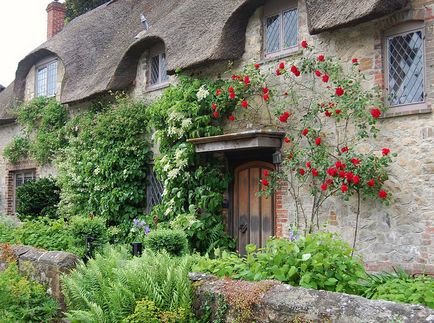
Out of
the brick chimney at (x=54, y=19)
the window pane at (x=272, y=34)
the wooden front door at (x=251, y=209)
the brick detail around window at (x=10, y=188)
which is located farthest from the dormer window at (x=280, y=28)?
the brick chimney at (x=54, y=19)

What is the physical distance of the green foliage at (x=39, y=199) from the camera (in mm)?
12875

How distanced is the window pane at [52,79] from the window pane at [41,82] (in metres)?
0.22

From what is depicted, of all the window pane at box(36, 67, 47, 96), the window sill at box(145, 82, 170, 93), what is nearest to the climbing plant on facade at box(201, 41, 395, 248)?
the window sill at box(145, 82, 170, 93)

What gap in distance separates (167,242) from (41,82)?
33.3 ft

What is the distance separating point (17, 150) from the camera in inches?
617

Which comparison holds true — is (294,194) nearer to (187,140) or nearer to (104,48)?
(187,140)

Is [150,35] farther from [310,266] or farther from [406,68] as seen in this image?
[310,266]

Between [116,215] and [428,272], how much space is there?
673 cm

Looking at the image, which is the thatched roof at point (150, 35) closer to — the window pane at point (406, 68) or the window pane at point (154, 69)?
the window pane at point (154, 69)

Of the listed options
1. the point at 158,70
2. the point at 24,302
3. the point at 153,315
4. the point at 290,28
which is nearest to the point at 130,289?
the point at 153,315

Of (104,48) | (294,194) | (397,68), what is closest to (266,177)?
(294,194)

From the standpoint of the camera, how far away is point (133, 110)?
36.3 ft

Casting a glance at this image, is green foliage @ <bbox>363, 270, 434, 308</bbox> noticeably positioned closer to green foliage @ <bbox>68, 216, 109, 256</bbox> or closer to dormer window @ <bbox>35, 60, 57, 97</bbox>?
green foliage @ <bbox>68, 216, 109, 256</bbox>

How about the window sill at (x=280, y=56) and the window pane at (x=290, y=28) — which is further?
the window pane at (x=290, y=28)
